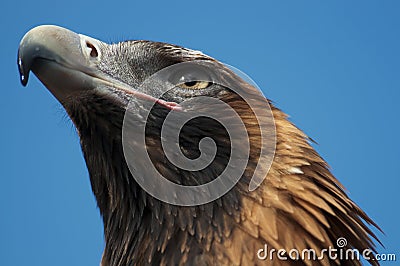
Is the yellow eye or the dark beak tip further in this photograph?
the yellow eye

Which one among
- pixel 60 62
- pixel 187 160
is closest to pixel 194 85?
pixel 187 160

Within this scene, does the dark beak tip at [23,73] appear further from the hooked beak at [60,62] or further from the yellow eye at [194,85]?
the yellow eye at [194,85]

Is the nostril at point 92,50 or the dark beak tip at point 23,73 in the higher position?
the nostril at point 92,50

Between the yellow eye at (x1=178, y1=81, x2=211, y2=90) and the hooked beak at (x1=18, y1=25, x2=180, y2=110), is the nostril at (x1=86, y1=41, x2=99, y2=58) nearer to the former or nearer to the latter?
the hooked beak at (x1=18, y1=25, x2=180, y2=110)

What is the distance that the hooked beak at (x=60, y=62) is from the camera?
5.22 feet

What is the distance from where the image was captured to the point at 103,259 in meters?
2.00

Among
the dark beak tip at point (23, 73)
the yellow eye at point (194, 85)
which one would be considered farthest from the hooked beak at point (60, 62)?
the yellow eye at point (194, 85)

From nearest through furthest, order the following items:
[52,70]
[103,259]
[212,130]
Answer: [52,70], [212,130], [103,259]

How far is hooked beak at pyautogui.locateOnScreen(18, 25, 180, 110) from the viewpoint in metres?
1.59

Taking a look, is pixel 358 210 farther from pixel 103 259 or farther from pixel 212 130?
pixel 103 259

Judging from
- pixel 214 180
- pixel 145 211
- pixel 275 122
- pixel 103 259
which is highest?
pixel 275 122

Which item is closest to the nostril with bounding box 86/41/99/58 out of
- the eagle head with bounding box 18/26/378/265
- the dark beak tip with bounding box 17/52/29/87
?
the eagle head with bounding box 18/26/378/265

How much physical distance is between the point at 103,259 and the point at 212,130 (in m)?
0.58

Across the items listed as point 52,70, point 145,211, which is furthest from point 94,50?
point 145,211
